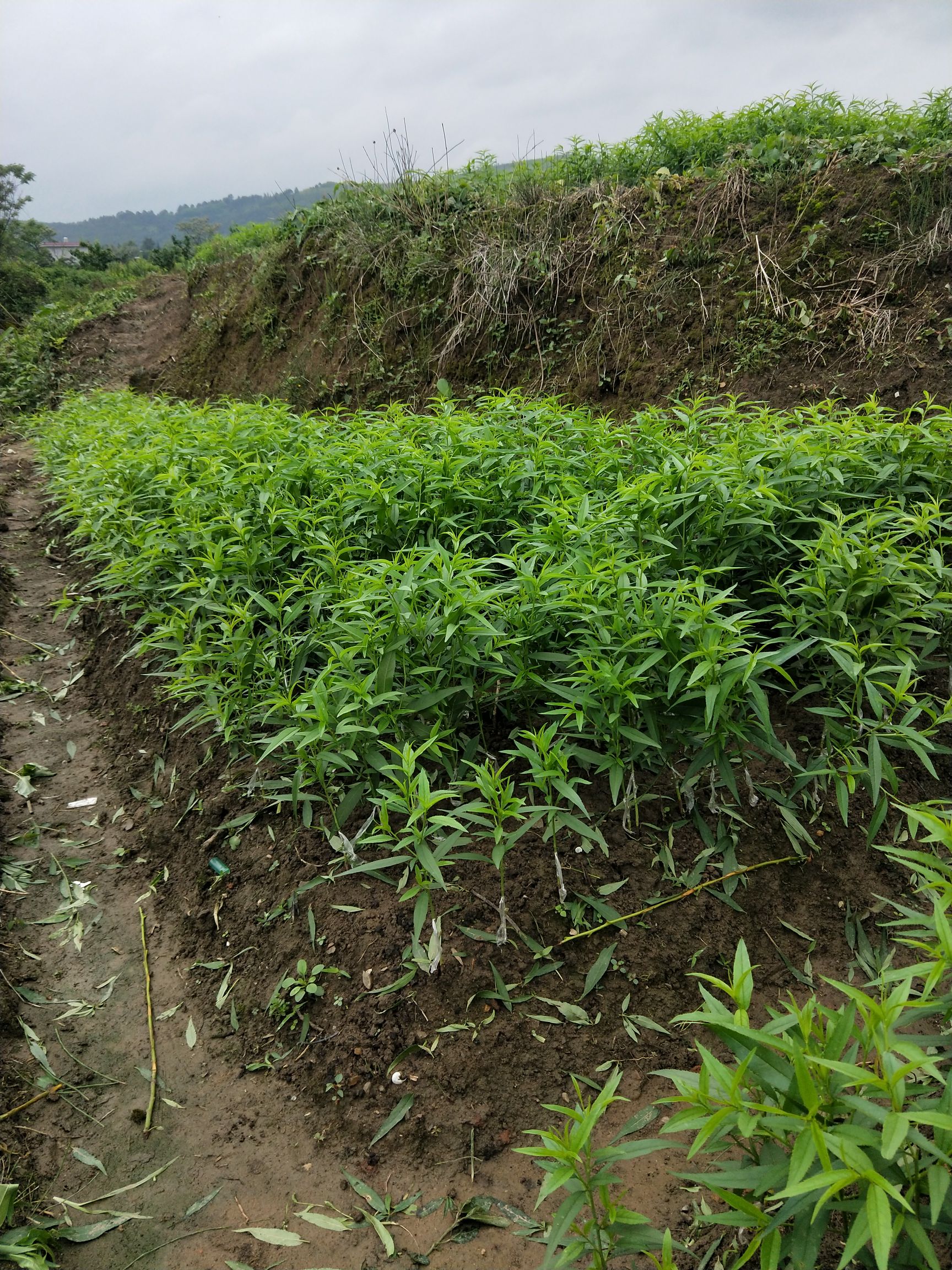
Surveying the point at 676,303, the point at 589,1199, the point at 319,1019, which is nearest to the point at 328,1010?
the point at 319,1019

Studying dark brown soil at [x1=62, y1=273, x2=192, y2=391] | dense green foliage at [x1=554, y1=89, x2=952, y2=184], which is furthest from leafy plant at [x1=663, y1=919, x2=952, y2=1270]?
dark brown soil at [x1=62, y1=273, x2=192, y2=391]

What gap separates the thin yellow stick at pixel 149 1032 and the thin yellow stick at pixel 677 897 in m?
1.24

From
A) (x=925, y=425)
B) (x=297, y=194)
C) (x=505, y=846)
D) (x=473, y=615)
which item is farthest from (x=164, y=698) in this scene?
(x=297, y=194)

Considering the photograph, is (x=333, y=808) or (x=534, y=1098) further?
(x=333, y=808)

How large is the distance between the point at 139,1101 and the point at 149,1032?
8.9 inches

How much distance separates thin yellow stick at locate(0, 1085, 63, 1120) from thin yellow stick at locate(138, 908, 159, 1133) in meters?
0.25

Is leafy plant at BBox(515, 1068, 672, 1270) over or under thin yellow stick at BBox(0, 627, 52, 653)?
under

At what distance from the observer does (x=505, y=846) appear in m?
2.09

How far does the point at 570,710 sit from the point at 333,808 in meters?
0.88

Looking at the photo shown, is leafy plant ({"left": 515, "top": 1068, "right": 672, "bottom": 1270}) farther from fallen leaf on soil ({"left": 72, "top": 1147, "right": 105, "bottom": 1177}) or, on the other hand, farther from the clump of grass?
the clump of grass

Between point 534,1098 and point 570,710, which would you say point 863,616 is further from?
point 534,1098

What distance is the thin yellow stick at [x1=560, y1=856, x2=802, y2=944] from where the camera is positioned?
2.24 metres

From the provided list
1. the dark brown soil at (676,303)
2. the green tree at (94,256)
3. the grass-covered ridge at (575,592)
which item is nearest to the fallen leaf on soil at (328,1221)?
the grass-covered ridge at (575,592)

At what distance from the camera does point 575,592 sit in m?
2.42
